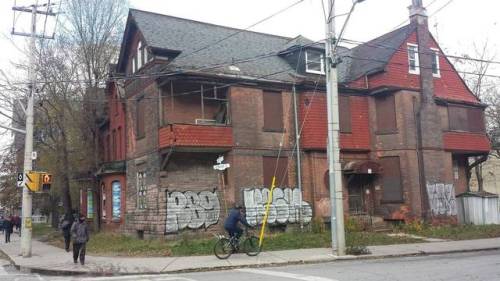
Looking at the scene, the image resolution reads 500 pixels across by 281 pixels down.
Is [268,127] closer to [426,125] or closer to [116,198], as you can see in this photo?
[426,125]

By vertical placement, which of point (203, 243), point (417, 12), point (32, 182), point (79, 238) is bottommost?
point (203, 243)

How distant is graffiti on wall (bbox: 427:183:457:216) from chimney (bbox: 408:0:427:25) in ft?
28.8

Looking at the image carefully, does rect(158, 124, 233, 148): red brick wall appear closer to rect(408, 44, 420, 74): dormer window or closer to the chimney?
rect(408, 44, 420, 74): dormer window

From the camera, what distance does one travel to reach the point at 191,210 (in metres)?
22.0

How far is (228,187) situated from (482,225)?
13.4 m

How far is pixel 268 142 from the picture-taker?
942 inches

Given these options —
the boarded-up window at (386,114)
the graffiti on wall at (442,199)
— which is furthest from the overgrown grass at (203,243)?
the boarded-up window at (386,114)

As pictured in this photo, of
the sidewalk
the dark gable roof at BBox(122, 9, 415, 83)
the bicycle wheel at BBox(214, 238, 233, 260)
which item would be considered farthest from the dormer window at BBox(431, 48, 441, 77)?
the bicycle wheel at BBox(214, 238, 233, 260)

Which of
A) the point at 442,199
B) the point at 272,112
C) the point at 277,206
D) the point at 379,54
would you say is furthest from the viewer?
the point at 379,54

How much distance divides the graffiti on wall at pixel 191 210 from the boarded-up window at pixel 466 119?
46.3ft

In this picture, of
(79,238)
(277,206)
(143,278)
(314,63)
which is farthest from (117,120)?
(143,278)

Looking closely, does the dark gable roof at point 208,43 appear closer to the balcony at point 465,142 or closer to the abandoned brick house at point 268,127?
the abandoned brick house at point 268,127

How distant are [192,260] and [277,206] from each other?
8136 millimetres

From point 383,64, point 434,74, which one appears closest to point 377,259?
point 383,64
